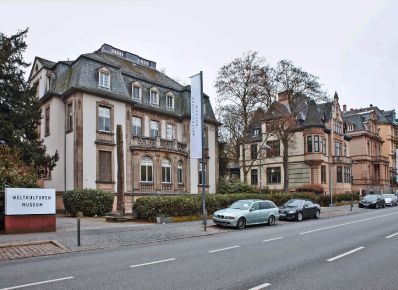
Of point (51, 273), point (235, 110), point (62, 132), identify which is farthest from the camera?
point (235, 110)

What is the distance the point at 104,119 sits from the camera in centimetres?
3216

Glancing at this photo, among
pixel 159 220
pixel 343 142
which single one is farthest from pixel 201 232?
pixel 343 142

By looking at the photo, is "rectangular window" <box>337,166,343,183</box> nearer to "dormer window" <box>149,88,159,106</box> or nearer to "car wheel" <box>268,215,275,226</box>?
"dormer window" <box>149,88,159,106</box>

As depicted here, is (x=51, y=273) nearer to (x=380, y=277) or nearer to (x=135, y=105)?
(x=380, y=277)

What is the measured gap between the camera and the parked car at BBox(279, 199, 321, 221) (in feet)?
90.0

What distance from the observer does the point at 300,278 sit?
333 inches

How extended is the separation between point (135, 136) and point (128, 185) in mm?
4257

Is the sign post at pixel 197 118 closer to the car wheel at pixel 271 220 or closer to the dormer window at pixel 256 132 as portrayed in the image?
the car wheel at pixel 271 220

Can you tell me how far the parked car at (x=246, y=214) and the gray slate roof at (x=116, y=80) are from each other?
15.0 metres

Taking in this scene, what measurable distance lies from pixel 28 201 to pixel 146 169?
56.7ft

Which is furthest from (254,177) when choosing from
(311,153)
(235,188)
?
(235,188)

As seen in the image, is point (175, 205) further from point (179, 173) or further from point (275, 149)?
point (275, 149)

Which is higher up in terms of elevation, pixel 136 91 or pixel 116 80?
pixel 116 80

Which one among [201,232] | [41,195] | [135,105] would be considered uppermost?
[135,105]
